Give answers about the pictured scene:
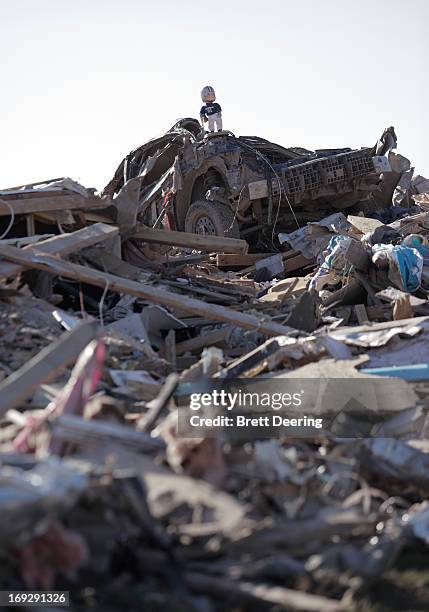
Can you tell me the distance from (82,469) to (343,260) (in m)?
7.54

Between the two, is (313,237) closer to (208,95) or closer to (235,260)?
(235,260)

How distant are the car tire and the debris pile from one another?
76cm

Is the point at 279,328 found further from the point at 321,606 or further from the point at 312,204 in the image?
the point at 312,204

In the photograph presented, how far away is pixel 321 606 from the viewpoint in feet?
12.5

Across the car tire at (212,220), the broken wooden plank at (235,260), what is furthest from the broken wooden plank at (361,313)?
the car tire at (212,220)

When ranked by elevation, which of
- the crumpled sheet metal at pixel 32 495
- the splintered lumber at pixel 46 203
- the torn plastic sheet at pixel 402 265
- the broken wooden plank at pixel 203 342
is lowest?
the broken wooden plank at pixel 203 342

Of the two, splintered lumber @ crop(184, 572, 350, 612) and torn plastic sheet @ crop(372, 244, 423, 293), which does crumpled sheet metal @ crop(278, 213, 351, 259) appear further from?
splintered lumber @ crop(184, 572, 350, 612)

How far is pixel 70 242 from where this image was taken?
1017 cm

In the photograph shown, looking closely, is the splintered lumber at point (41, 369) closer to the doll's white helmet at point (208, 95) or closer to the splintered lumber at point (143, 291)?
the splintered lumber at point (143, 291)

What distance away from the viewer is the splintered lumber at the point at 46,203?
10.9m

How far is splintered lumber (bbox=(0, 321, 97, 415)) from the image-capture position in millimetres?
4762

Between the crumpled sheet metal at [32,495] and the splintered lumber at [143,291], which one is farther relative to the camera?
the splintered lumber at [143,291]

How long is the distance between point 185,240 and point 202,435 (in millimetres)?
8124

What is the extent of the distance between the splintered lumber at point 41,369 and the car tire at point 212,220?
1180cm
